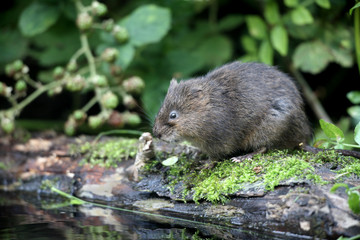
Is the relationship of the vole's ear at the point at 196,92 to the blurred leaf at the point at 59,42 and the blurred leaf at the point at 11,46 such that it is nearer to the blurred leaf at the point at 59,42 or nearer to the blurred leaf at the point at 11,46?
the blurred leaf at the point at 59,42

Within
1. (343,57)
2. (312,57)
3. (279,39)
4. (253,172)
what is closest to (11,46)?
(279,39)

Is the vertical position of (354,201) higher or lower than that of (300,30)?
lower

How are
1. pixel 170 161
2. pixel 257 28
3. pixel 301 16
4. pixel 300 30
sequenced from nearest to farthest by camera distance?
1. pixel 170 161
2. pixel 301 16
3. pixel 257 28
4. pixel 300 30

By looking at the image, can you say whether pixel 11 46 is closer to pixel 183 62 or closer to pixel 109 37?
pixel 109 37

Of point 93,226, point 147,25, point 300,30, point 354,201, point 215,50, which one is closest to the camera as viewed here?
point 354,201

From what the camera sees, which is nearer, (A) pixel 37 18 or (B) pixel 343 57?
(B) pixel 343 57

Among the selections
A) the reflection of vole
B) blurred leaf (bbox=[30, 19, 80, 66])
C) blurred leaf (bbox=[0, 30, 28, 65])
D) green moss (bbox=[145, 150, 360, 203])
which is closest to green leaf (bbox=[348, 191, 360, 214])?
green moss (bbox=[145, 150, 360, 203])

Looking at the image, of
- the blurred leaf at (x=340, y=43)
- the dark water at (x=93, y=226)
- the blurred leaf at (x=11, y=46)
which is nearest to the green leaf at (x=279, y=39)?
the blurred leaf at (x=340, y=43)
